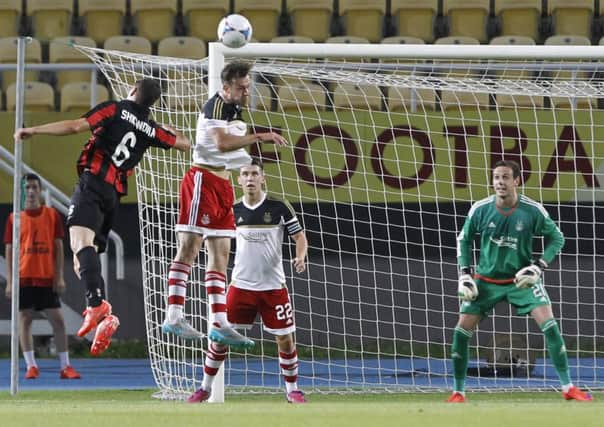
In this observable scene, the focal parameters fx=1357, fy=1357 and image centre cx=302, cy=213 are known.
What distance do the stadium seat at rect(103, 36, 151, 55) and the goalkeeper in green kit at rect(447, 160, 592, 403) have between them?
6695 millimetres

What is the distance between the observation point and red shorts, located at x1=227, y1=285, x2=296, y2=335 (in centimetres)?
1109

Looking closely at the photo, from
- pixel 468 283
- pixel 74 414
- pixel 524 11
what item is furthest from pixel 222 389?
pixel 524 11

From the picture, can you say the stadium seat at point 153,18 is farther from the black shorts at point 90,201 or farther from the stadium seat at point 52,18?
the black shorts at point 90,201

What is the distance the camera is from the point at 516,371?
13414 millimetres

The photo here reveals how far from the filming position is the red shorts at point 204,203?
385 inches

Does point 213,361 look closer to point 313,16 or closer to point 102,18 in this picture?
point 313,16

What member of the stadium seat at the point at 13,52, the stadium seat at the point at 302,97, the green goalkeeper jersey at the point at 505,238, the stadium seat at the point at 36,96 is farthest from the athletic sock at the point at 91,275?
the stadium seat at the point at 13,52

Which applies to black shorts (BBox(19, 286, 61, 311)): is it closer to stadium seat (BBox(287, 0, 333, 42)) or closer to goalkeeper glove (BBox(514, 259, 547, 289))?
stadium seat (BBox(287, 0, 333, 42))

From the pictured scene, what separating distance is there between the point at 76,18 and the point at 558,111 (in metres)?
6.43

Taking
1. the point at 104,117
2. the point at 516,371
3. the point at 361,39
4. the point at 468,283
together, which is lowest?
the point at 516,371

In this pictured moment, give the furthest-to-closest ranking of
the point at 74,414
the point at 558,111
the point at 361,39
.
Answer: the point at 361,39 → the point at 558,111 → the point at 74,414

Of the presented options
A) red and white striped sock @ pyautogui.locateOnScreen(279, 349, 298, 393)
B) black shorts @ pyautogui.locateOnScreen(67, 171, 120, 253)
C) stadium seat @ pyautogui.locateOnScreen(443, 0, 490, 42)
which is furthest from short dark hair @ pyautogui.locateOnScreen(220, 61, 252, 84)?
stadium seat @ pyautogui.locateOnScreen(443, 0, 490, 42)

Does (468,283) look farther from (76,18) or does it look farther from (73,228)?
(76,18)

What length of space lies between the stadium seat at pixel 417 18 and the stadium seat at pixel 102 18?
3.54 meters
